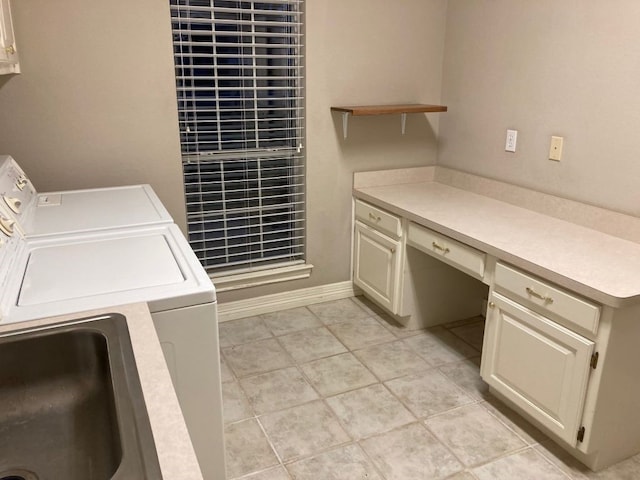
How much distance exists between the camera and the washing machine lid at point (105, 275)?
1340 mm

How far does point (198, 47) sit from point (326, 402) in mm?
1934

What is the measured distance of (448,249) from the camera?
8.34 ft

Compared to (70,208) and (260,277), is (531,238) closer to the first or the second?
(260,277)

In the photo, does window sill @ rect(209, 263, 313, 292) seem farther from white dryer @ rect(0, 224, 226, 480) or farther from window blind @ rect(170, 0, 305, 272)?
white dryer @ rect(0, 224, 226, 480)

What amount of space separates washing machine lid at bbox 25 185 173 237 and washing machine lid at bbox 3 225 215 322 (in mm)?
116

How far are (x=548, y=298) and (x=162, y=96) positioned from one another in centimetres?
208

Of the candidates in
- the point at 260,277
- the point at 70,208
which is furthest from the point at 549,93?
the point at 70,208

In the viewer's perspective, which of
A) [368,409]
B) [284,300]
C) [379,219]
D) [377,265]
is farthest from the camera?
[284,300]

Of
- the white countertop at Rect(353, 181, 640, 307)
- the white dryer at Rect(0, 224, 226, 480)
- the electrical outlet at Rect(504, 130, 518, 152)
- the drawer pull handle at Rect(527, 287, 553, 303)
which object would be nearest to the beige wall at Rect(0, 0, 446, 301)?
the white countertop at Rect(353, 181, 640, 307)

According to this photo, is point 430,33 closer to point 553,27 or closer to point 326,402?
point 553,27

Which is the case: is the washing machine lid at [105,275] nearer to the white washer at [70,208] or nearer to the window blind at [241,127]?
the white washer at [70,208]

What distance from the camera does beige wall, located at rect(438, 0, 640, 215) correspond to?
7.48 ft

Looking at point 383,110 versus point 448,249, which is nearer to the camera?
point 448,249

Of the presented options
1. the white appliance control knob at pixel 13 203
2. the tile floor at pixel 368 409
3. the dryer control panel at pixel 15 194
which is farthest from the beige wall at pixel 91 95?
the tile floor at pixel 368 409
